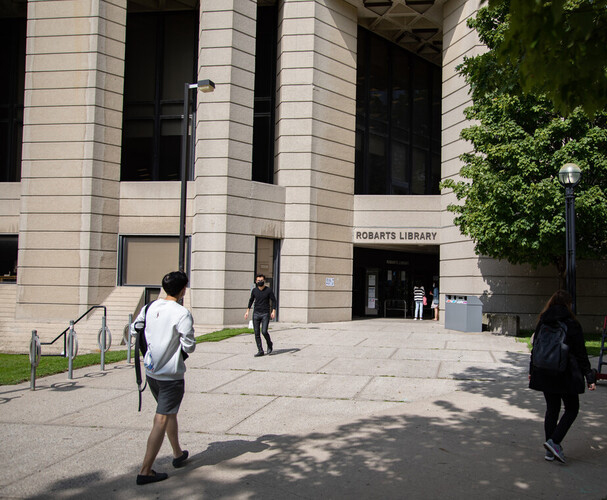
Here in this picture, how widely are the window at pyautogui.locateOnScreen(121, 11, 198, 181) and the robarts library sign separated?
799 centimetres

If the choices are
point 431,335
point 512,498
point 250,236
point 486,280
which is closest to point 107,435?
point 512,498

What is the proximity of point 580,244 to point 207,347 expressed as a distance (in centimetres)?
1069

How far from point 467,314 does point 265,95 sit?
11.8 m

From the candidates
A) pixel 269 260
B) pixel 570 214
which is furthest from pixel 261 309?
pixel 269 260

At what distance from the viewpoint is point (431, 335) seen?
15.7 m

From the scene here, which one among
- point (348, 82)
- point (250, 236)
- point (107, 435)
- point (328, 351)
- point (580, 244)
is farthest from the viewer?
point (348, 82)

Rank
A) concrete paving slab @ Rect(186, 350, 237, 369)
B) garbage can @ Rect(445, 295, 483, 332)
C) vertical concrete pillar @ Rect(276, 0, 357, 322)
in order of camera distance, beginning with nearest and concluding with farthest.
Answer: concrete paving slab @ Rect(186, 350, 237, 369) < garbage can @ Rect(445, 295, 483, 332) < vertical concrete pillar @ Rect(276, 0, 357, 322)

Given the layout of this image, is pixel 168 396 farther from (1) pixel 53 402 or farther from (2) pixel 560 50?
(2) pixel 560 50

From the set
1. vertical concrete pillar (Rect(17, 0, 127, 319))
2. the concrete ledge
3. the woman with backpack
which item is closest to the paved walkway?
the woman with backpack

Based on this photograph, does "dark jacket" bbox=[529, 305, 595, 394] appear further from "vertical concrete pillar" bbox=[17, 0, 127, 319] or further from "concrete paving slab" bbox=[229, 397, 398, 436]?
"vertical concrete pillar" bbox=[17, 0, 127, 319]

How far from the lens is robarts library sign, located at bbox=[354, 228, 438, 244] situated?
2125 cm

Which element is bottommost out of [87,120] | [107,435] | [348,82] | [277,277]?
→ [107,435]

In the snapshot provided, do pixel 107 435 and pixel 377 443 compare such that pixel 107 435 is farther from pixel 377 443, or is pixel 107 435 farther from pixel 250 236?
pixel 250 236

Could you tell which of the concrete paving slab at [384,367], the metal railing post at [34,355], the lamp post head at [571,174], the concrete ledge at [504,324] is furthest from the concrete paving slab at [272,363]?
the concrete ledge at [504,324]
